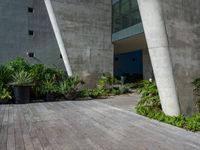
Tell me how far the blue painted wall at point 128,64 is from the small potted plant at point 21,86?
48.1ft

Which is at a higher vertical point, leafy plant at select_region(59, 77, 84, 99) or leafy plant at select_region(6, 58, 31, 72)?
leafy plant at select_region(6, 58, 31, 72)

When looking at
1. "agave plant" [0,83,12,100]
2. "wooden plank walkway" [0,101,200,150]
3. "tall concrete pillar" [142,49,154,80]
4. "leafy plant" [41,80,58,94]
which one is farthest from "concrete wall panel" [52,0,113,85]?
Answer: "wooden plank walkway" [0,101,200,150]

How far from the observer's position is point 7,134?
16.8 feet

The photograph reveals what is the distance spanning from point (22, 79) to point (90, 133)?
607 cm

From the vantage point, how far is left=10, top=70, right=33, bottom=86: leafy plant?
9930 millimetres

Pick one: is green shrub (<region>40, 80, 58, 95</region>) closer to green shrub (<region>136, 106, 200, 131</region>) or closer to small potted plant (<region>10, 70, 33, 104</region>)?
small potted plant (<region>10, 70, 33, 104</region>)

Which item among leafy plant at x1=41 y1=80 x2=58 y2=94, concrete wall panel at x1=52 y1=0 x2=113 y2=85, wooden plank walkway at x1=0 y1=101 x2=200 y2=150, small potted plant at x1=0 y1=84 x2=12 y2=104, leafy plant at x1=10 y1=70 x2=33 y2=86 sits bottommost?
wooden plank walkway at x1=0 y1=101 x2=200 y2=150

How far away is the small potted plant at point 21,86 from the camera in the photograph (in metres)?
9.80

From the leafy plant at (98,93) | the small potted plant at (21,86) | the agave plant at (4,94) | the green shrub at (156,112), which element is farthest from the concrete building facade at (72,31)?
the agave plant at (4,94)

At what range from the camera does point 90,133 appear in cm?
520

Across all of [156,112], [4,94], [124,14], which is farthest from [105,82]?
[156,112]

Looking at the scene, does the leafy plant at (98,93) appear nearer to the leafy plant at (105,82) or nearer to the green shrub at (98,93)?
the green shrub at (98,93)

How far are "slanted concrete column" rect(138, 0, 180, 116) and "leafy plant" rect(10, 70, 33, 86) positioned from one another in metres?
6.37

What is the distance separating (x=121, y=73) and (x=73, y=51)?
38.2ft
